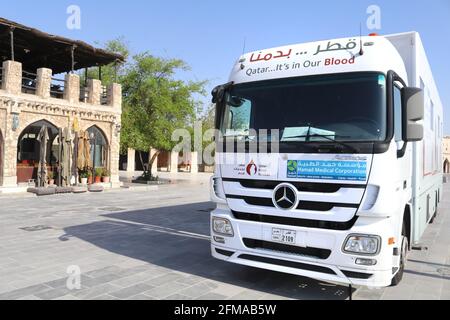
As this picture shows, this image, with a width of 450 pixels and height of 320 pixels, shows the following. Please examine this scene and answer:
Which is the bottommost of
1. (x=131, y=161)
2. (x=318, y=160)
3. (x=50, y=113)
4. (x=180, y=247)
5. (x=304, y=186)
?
(x=180, y=247)

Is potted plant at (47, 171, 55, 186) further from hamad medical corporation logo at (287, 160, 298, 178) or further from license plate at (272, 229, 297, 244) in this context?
hamad medical corporation logo at (287, 160, 298, 178)

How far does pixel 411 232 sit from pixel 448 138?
98.3 metres

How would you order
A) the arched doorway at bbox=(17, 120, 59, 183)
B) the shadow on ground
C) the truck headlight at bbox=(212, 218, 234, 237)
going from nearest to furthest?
the truck headlight at bbox=(212, 218, 234, 237) < the shadow on ground < the arched doorway at bbox=(17, 120, 59, 183)

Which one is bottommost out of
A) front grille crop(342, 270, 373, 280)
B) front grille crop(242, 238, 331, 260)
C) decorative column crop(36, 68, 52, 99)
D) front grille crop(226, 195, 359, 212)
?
front grille crop(342, 270, 373, 280)

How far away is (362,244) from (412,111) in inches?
66.2

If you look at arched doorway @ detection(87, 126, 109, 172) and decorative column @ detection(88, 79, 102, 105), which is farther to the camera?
arched doorway @ detection(87, 126, 109, 172)

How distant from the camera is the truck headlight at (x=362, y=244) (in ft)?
13.6

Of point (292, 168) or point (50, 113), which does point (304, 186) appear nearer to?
point (292, 168)

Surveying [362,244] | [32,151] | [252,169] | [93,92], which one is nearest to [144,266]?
[252,169]

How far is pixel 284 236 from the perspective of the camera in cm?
458

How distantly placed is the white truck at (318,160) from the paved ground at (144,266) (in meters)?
0.52

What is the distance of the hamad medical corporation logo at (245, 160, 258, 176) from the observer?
192 inches

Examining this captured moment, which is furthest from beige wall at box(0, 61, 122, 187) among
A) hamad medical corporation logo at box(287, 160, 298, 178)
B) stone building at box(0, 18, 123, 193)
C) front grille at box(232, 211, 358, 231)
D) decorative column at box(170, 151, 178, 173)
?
decorative column at box(170, 151, 178, 173)

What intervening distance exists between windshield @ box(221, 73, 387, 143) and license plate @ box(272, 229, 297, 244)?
1116mm
